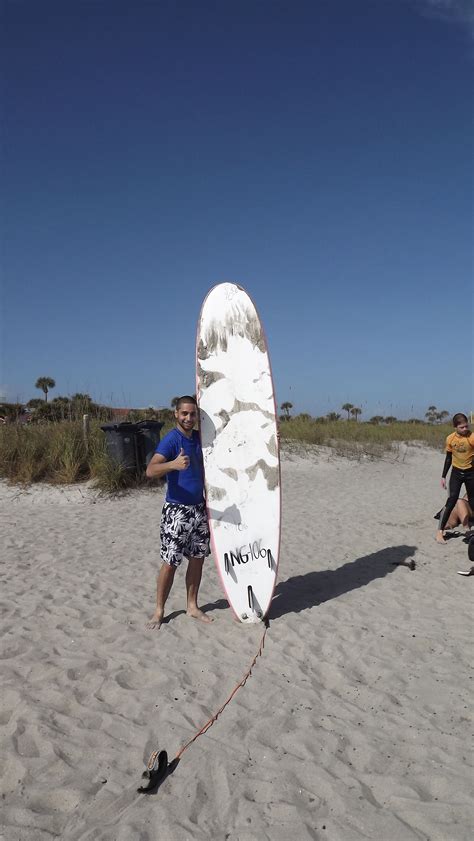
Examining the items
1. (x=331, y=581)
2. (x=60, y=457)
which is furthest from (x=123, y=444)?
(x=331, y=581)

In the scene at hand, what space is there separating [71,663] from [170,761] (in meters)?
1.12

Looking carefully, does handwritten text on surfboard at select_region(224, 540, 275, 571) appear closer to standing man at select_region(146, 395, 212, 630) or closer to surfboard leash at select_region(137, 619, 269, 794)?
standing man at select_region(146, 395, 212, 630)

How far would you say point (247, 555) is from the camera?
390 cm

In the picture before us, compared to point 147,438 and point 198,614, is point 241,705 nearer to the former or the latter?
point 198,614

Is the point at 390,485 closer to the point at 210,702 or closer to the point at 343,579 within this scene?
the point at 343,579

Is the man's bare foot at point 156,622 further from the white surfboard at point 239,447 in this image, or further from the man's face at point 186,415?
the man's face at point 186,415

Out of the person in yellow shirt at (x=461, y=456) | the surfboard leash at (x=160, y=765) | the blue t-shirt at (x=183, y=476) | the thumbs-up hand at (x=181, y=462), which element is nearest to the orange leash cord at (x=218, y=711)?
the surfboard leash at (x=160, y=765)

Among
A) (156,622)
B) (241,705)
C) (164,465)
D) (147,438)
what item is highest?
(147,438)

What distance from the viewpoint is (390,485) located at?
38.3 ft

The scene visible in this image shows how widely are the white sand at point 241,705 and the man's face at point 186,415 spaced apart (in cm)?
147

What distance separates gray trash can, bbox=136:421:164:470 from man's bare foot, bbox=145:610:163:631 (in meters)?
5.42

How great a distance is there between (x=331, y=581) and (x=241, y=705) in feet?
7.68

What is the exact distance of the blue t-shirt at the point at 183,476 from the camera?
139 inches

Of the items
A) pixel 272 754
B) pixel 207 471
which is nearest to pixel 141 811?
pixel 272 754
